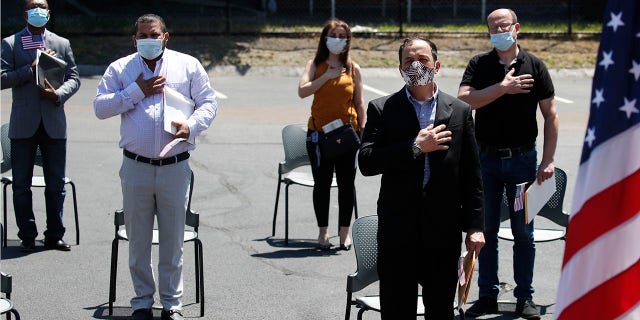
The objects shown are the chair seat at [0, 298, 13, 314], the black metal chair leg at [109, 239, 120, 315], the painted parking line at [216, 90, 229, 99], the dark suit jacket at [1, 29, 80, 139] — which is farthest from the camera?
the painted parking line at [216, 90, 229, 99]

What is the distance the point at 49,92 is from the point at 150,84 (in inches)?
94.8

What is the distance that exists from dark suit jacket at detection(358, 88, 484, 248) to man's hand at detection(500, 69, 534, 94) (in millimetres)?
1484

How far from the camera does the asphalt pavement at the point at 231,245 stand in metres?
8.18

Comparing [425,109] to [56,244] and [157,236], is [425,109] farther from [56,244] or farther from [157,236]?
[56,244]

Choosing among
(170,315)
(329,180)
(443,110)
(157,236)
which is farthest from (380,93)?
(443,110)

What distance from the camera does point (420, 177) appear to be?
5.87 meters

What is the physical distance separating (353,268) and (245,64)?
1249 centimetres

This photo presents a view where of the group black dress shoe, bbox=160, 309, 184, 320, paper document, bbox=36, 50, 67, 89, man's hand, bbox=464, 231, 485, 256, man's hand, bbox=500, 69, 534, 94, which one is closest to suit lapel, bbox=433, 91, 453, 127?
man's hand, bbox=464, 231, 485, 256

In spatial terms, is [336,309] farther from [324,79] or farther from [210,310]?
[324,79]

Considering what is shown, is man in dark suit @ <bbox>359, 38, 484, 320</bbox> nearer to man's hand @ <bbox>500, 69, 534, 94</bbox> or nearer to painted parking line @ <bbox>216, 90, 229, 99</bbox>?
man's hand @ <bbox>500, 69, 534, 94</bbox>

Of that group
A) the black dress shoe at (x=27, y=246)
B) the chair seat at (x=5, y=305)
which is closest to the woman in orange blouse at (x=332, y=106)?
the black dress shoe at (x=27, y=246)

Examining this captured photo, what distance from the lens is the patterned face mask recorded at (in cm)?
583

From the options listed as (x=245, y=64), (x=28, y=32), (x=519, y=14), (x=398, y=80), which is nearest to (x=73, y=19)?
(x=245, y=64)

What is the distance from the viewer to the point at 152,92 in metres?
7.16
